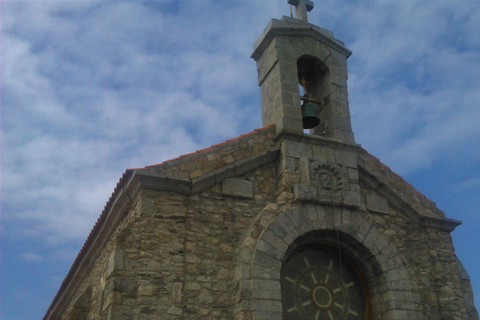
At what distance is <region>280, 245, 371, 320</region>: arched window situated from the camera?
25.2 feet

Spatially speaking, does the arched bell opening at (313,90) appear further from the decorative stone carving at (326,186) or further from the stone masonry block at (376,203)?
the stone masonry block at (376,203)

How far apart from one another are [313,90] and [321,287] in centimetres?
388

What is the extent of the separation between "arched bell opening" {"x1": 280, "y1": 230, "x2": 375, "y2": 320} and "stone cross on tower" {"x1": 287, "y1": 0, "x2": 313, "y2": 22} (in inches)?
170

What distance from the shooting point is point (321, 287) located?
798 centimetres

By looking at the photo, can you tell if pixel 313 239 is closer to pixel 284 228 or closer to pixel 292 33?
pixel 284 228

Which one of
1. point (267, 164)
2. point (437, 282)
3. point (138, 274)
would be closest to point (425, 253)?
point (437, 282)

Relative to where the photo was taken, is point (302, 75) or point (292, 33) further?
point (302, 75)

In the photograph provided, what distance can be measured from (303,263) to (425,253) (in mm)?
2392

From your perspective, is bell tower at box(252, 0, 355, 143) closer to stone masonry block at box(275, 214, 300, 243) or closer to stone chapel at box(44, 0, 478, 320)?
stone chapel at box(44, 0, 478, 320)

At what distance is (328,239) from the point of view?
8219 mm

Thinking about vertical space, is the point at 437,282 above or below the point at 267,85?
below

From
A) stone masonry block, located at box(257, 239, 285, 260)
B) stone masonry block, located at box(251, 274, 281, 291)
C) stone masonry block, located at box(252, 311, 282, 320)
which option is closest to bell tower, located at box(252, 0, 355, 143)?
stone masonry block, located at box(257, 239, 285, 260)

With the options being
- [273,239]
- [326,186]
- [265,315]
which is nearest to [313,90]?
[326,186]

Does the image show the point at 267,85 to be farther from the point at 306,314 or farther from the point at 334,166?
the point at 306,314
